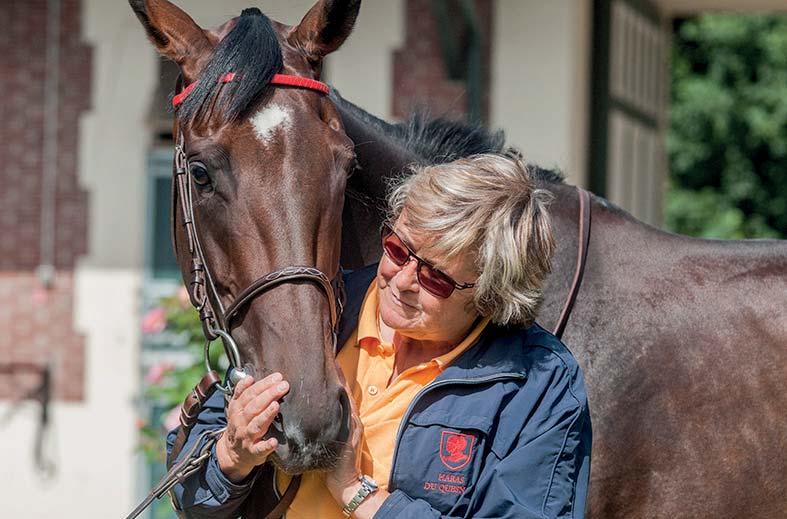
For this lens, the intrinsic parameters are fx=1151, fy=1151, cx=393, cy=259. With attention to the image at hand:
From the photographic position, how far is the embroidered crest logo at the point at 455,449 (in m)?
1.96

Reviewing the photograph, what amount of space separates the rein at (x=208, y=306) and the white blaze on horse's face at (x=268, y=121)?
2.8 inches

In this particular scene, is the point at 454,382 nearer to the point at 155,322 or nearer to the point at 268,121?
the point at 268,121

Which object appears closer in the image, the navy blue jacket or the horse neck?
the navy blue jacket

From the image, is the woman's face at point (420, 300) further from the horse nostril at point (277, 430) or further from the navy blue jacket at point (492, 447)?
the horse nostril at point (277, 430)

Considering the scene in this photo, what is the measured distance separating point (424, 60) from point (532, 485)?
5.16m

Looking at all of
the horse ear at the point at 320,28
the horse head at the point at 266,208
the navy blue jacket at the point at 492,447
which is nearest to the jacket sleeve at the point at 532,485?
the navy blue jacket at the point at 492,447

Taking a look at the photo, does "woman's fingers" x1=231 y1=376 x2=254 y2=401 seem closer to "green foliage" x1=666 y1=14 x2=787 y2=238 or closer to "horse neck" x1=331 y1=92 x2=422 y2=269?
"horse neck" x1=331 y1=92 x2=422 y2=269

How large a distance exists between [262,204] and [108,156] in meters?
5.08

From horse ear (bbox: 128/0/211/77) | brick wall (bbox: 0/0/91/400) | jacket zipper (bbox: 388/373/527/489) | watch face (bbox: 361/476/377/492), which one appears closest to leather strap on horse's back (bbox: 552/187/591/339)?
jacket zipper (bbox: 388/373/527/489)

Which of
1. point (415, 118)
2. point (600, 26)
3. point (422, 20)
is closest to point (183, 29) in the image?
point (415, 118)

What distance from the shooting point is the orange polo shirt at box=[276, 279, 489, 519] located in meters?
2.03

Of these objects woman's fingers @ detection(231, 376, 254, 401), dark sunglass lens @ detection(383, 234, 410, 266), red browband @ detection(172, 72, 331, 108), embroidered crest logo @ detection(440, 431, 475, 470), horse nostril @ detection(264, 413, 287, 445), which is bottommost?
embroidered crest logo @ detection(440, 431, 475, 470)

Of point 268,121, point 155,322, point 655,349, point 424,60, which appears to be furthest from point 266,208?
point 424,60

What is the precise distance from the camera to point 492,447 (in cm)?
197
